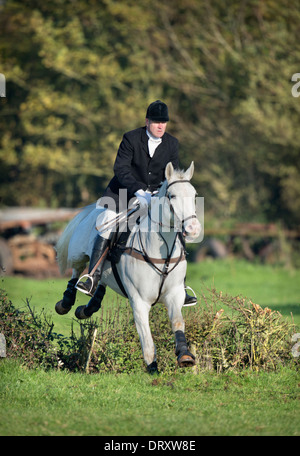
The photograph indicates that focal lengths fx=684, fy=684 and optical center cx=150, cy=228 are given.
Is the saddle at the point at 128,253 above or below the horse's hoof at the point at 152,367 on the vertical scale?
above

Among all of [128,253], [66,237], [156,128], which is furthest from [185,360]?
[66,237]

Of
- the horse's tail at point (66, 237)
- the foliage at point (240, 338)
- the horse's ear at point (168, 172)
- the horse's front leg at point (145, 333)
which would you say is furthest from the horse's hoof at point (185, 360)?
the horse's tail at point (66, 237)

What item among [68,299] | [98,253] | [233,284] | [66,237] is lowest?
[68,299]

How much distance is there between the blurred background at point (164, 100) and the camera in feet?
89.6

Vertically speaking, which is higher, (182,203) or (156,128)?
(156,128)

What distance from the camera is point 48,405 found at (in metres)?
7.32

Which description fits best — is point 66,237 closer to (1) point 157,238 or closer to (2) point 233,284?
(1) point 157,238

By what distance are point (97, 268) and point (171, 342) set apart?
53.7 inches

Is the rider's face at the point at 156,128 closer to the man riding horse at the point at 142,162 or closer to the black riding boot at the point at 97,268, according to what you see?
the man riding horse at the point at 142,162

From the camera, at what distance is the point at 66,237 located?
10570 millimetres

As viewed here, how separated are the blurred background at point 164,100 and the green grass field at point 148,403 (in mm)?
17180

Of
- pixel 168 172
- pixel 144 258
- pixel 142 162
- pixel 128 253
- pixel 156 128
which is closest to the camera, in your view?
pixel 168 172

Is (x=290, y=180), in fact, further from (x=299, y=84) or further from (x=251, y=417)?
(x=251, y=417)

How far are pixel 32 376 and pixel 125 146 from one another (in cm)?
306
